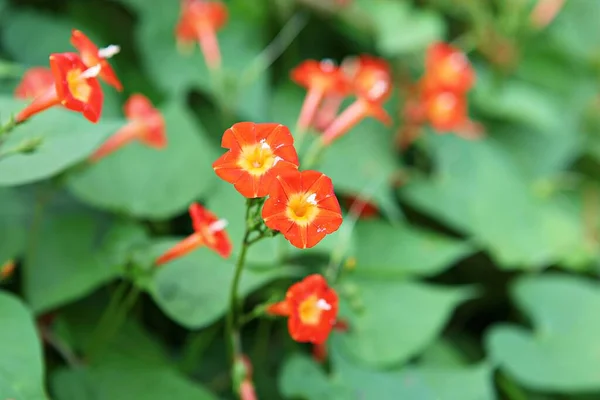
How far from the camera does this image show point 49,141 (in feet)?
2.93

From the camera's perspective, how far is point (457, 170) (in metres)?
1.63

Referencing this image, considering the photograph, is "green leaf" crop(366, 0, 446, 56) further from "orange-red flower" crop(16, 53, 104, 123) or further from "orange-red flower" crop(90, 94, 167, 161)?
"orange-red flower" crop(16, 53, 104, 123)

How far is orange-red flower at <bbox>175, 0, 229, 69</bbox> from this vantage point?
1.40m

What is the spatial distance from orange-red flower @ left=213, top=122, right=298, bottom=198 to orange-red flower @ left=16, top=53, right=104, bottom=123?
156 mm

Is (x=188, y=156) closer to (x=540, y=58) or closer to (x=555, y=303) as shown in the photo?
(x=555, y=303)

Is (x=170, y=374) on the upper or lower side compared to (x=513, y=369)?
upper

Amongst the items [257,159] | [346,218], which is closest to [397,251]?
[346,218]

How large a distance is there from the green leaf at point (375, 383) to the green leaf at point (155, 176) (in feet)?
1.11

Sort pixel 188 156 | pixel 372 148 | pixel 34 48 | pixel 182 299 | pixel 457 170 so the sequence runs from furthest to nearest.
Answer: pixel 457 170 → pixel 372 148 → pixel 34 48 → pixel 188 156 → pixel 182 299

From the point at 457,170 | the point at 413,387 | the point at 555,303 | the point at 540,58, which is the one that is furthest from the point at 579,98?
the point at 413,387

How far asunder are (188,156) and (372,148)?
0.49m

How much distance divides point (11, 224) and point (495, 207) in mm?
1053

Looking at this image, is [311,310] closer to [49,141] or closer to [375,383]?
[375,383]

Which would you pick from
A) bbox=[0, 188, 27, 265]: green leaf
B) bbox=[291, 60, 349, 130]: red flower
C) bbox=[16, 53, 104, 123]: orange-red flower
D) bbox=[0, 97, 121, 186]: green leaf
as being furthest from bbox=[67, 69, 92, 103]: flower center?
bbox=[291, 60, 349, 130]: red flower
